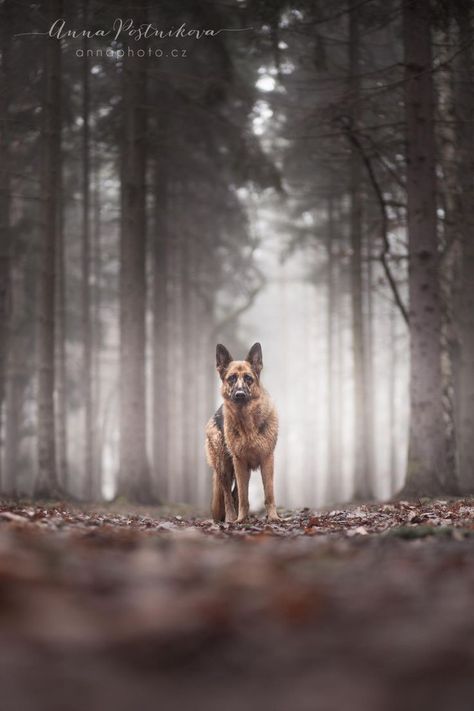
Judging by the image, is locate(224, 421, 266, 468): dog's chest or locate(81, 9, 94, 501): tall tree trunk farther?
locate(81, 9, 94, 501): tall tree trunk

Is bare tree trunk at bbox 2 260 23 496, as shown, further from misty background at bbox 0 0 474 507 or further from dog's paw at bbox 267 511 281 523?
dog's paw at bbox 267 511 281 523

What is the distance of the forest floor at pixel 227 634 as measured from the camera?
2.03 meters

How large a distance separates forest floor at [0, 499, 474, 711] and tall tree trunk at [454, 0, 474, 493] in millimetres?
12710

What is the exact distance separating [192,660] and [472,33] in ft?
45.7

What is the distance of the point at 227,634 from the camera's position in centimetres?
251

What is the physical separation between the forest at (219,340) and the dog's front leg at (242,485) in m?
0.66

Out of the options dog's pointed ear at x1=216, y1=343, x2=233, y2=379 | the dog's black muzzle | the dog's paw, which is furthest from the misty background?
the dog's black muzzle

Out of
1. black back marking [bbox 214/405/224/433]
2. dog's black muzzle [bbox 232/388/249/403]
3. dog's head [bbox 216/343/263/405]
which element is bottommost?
black back marking [bbox 214/405/224/433]

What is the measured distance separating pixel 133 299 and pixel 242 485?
8866 millimetres

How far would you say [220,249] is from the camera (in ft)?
111

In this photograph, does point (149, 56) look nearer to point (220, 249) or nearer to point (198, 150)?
point (198, 150)

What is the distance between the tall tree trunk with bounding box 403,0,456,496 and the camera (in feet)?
42.5
